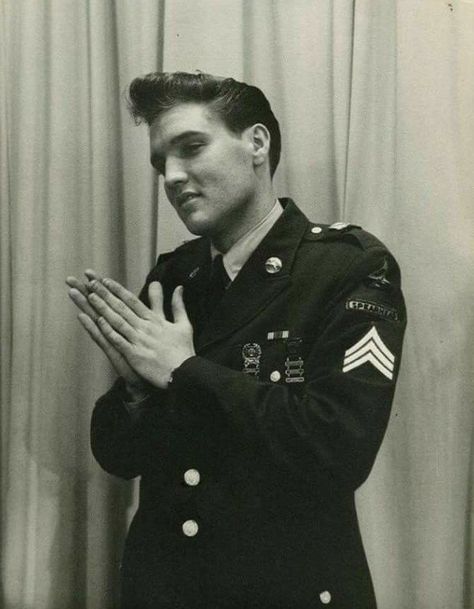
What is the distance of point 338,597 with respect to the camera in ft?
2.73

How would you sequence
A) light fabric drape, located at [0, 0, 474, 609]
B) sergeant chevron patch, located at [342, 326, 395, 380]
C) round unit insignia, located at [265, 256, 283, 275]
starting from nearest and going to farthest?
sergeant chevron patch, located at [342, 326, 395, 380] → round unit insignia, located at [265, 256, 283, 275] → light fabric drape, located at [0, 0, 474, 609]

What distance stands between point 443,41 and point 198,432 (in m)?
0.74

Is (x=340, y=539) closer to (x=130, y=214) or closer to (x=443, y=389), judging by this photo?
(x=443, y=389)

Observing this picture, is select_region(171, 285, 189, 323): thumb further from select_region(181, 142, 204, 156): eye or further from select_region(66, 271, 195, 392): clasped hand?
select_region(181, 142, 204, 156): eye

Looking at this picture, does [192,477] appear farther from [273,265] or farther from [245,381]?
[273,265]

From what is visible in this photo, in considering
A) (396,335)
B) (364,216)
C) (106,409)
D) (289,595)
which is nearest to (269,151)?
(364,216)

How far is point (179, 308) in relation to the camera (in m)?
0.91

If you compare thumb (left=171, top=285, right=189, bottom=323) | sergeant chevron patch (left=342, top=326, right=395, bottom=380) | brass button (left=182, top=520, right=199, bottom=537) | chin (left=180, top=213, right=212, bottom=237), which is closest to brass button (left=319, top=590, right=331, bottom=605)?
brass button (left=182, top=520, right=199, bottom=537)

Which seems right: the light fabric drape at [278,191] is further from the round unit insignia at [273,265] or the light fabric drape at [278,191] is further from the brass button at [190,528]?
the brass button at [190,528]

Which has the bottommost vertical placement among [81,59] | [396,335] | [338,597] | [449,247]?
[338,597]

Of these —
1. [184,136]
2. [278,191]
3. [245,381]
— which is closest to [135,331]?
[245,381]

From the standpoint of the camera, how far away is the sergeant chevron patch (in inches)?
30.6

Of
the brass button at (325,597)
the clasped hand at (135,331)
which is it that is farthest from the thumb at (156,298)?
the brass button at (325,597)

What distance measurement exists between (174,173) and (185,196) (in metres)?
0.03
